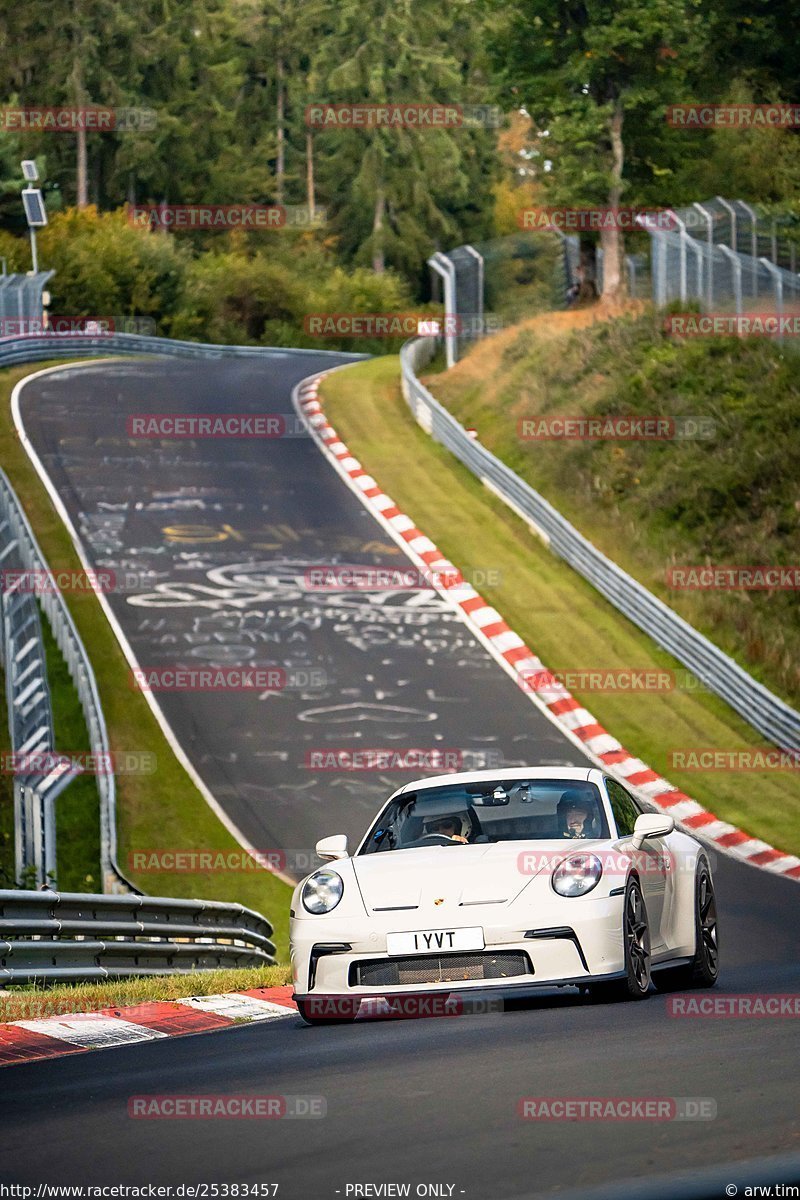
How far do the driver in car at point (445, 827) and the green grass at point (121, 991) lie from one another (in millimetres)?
1934

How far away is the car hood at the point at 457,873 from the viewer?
9.13 metres

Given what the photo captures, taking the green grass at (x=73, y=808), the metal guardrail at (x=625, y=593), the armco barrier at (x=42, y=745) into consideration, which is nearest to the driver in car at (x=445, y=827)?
the armco barrier at (x=42, y=745)

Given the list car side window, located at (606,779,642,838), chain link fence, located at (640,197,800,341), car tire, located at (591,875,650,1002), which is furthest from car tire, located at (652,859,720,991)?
chain link fence, located at (640,197,800,341)

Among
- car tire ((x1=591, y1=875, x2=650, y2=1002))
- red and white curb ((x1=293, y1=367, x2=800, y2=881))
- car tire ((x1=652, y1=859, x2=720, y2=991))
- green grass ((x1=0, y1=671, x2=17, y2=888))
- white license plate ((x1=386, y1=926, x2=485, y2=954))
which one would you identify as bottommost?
green grass ((x1=0, y1=671, x2=17, y2=888))

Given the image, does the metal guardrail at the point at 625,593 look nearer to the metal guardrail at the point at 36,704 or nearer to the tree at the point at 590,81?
the metal guardrail at the point at 36,704

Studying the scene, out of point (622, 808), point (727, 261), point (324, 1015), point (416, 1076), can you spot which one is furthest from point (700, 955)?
point (727, 261)

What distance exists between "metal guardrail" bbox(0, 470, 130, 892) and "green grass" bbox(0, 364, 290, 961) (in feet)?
2.22

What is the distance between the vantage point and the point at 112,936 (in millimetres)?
12617

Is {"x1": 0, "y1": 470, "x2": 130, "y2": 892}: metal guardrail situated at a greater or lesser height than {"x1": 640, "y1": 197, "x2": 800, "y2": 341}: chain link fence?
lesser

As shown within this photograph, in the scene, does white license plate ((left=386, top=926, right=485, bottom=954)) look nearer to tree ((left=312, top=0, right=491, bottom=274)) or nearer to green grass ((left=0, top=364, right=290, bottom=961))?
green grass ((left=0, top=364, right=290, bottom=961))

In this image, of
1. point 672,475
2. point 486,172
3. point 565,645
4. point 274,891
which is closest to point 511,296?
point 672,475

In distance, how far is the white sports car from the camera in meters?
9.02

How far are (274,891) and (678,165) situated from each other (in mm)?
35189

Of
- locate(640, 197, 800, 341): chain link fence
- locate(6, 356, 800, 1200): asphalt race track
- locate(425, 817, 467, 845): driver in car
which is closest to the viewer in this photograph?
locate(6, 356, 800, 1200): asphalt race track
